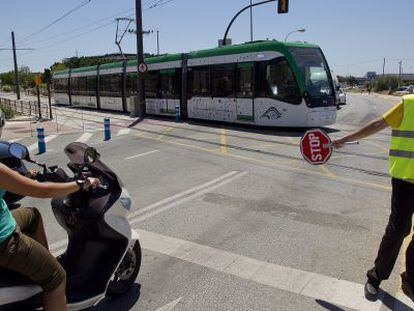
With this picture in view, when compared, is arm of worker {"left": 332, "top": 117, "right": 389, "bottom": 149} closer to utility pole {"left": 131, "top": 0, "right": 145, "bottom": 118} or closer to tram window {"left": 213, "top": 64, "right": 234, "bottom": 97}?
tram window {"left": 213, "top": 64, "right": 234, "bottom": 97}

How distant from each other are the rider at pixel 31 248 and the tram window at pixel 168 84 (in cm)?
1945

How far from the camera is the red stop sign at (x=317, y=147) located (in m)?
4.59

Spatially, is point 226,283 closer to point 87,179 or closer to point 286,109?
point 87,179

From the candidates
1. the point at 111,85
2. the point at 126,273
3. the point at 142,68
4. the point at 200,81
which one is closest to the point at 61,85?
the point at 111,85

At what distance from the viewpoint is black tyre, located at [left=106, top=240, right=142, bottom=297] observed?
3.94 meters

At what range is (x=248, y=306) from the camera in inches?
150

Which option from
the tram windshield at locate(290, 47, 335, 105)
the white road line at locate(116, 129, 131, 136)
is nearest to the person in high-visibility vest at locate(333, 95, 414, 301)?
the tram windshield at locate(290, 47, 335, 105)

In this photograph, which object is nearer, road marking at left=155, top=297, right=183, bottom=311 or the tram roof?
road marking at left=155, top=297, right=183, bottom=311

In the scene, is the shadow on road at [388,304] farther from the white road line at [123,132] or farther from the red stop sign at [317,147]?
the white road line at [123,132]

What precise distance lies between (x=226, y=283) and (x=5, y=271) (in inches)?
79.4

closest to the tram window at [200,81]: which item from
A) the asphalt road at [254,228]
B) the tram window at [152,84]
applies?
the tram window at [152,84]

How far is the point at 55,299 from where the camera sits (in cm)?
297

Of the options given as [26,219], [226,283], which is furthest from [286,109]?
[26,219]

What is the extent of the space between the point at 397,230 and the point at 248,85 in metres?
13.9
